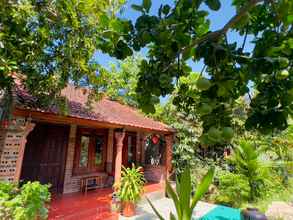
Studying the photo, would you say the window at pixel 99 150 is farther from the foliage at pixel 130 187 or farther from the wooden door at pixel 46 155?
the foliage at pixel 130 187

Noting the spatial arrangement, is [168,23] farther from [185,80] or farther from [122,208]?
[122,208]

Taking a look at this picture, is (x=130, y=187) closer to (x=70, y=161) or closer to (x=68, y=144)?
(x=70, y=161)

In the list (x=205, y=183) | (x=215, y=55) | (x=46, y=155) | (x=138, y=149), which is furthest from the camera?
A: (x=138, y=149)

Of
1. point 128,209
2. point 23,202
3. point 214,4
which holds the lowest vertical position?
point 128,209

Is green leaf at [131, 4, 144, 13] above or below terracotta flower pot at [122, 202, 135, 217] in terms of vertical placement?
above

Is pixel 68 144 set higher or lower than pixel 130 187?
higher

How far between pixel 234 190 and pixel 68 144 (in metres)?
7.03

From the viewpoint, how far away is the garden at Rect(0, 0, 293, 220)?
1.33 m

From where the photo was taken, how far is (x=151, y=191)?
Result: 31.6 feet

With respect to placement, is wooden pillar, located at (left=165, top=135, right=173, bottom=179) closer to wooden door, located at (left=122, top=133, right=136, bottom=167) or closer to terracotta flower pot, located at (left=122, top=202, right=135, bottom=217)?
wooden door, located at (left=122, top=133, right=136, bottom=167)

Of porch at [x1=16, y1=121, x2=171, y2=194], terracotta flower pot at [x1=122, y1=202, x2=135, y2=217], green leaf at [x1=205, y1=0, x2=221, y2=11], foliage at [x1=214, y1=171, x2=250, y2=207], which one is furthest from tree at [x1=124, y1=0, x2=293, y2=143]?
foliage at [x1=214, y1=171, x2=250, y2=207]

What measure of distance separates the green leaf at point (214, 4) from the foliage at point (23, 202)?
4.11 metres

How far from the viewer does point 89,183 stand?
939 cm

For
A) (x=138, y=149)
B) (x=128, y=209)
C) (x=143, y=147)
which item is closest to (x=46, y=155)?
(x=128, y=209)
